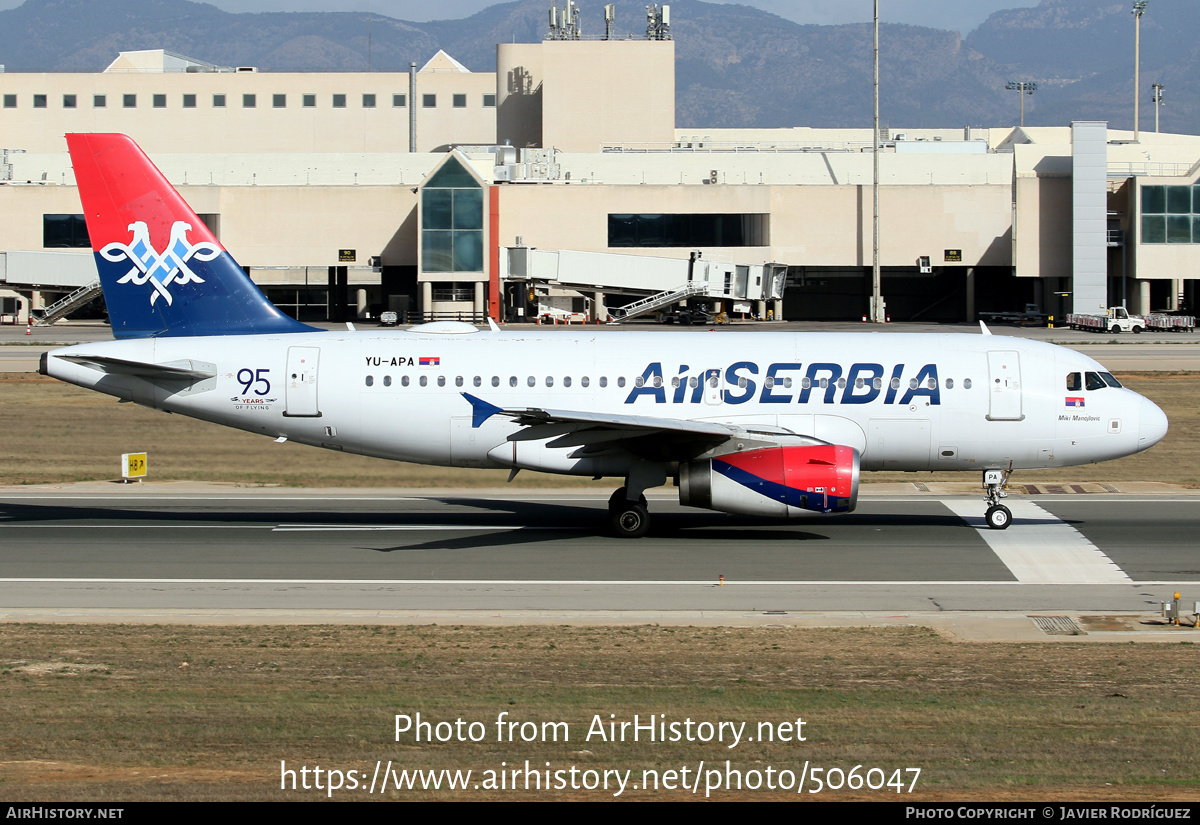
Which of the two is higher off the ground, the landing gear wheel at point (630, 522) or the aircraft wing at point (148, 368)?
the aircraft wing at point (148, 368)

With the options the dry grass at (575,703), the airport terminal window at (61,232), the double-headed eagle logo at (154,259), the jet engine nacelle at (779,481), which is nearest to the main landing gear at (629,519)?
the jet engine nacelle at (779,481)

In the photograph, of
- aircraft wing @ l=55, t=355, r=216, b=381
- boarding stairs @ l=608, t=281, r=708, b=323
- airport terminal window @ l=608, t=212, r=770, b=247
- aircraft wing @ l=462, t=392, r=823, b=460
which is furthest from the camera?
airport terminal window @ l=608, t=212, r=770, b=247

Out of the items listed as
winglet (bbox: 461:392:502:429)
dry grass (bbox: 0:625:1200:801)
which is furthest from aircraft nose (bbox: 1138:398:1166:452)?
winglet (bbox: 461:392:502:429)

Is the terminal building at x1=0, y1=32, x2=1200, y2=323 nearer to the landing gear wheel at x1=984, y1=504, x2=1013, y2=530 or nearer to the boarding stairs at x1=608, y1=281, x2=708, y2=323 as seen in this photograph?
the boarding stairs at x1=608, y1=281, x2=708, y2=323

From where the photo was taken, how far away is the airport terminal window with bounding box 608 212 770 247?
308 feet

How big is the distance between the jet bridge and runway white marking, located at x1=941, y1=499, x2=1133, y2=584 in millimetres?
59483

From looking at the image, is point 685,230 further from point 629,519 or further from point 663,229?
point 629,519

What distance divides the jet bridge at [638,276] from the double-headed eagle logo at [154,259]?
6116 centimetres

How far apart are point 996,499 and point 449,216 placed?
66.9 metres

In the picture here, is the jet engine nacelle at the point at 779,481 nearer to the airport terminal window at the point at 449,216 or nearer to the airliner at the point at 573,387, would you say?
the airliner at the point at 573,387

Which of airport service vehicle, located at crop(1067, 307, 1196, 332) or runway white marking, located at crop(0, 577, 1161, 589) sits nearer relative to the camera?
runway white marking, located at crop(0, 577, 1161, 589)

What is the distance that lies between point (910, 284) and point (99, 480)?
3331 inches

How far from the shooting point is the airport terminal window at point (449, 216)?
8975 centimetres
